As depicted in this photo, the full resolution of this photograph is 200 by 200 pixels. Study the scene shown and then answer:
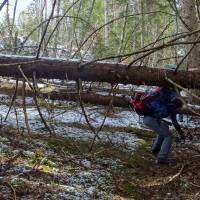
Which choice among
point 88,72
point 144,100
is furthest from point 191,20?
point 88,72

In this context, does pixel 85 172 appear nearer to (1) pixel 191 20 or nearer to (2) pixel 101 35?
(1) pixel 191 20

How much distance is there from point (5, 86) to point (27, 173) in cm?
503

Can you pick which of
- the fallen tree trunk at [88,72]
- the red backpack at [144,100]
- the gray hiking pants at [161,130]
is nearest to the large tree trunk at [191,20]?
the gray hiking pants at [161,130]

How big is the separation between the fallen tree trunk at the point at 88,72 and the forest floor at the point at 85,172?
Result: 2.78 feet

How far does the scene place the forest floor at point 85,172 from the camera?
470cm

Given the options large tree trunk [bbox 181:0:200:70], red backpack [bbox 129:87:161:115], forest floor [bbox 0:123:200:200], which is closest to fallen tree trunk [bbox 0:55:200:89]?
forest floor [bbox 0:123:200:200]

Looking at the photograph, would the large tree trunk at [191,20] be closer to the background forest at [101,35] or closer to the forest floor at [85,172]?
the background forest at [101,35]

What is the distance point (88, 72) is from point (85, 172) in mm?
1229

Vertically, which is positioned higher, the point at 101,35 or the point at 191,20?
the point at 191,20

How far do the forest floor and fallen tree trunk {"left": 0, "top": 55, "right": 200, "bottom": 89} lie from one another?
2.78 feet

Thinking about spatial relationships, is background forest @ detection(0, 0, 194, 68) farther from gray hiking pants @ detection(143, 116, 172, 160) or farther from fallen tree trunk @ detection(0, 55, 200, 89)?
gray hiking pants @ detection(143, 116, 172, 160)

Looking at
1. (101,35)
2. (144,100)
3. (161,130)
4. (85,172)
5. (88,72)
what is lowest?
(85,172)

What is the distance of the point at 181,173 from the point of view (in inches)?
236

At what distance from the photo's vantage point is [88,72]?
5.34 m
